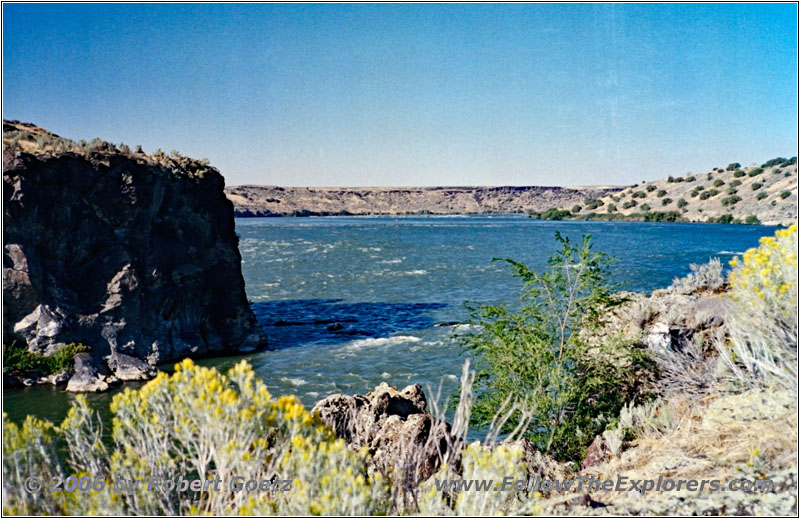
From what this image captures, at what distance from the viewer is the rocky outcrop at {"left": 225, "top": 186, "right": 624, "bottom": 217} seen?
164175 mm

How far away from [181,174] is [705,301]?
59.2 feet

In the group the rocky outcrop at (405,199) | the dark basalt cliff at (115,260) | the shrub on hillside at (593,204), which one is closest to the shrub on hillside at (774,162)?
the shrub on hillside at (593,204)

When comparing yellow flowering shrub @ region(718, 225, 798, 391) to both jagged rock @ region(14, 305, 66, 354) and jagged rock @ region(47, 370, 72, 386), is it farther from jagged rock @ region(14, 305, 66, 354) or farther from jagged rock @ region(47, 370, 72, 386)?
jagged rock @ region(14, 305, 66, 354)

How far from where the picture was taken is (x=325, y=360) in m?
20.7

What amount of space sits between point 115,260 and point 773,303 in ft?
62.8

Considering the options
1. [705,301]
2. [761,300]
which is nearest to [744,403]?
[761,300]

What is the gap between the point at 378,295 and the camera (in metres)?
33.3

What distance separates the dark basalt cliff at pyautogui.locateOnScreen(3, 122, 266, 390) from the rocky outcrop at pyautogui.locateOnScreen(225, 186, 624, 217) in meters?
135

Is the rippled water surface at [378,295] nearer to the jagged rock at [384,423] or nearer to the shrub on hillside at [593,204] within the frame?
the jagged rock at [384,423]

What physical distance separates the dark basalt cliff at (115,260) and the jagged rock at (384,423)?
36.7 ft

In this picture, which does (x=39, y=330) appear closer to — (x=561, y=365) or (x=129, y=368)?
(x=129, y=368)

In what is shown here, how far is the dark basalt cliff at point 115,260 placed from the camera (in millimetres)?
17719

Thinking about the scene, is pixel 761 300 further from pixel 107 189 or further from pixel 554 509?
pixel 107 189

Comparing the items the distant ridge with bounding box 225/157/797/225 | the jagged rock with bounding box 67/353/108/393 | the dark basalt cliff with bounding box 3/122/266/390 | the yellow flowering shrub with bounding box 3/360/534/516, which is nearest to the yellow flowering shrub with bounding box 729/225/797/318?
the yellow flowering shrub with bounding box 3/360/534/516
